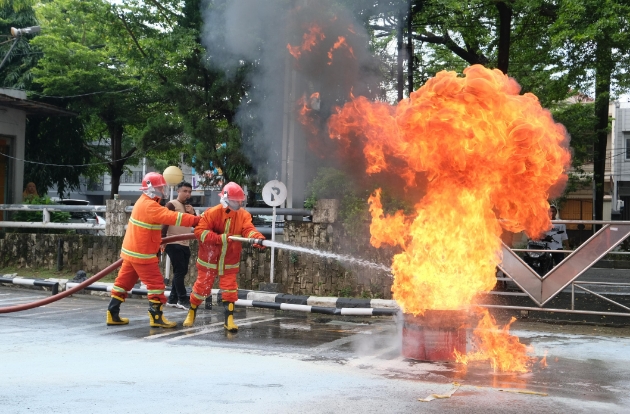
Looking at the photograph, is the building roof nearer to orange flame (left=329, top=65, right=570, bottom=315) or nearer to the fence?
the fence

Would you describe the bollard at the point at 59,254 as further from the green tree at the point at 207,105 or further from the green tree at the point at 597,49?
the green tree at the point at 597,49

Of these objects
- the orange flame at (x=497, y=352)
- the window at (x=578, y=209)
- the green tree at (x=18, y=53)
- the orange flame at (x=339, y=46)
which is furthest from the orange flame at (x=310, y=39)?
the window at (x=578, y=209)

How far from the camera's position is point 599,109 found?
22.3 m

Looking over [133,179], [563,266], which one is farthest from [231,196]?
[133,179]

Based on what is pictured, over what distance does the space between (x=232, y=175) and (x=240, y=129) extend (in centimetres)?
160

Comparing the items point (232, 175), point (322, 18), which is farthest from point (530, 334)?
point (232, 175)

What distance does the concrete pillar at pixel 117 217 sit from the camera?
566 inches

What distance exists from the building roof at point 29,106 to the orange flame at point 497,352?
53.4 ft

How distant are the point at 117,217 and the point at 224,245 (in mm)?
6330

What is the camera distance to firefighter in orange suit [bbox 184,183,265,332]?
29.0ft

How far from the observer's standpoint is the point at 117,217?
47.3 ft

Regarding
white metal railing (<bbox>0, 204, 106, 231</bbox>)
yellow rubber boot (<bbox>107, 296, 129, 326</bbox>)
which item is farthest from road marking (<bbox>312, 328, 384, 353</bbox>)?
white metal railing (<bbox>0, 204, 106, 231</bbox>)

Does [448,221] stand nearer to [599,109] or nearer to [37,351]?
[37,351]

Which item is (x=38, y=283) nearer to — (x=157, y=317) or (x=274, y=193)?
(x=274, y=193)
